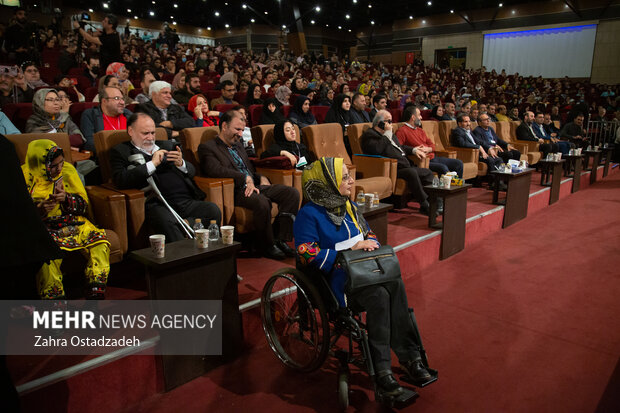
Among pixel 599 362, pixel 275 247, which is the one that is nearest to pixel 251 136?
pixel 275 247

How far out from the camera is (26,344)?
5.62 feet

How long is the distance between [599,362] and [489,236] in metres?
1.97

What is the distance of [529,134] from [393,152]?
3.39m

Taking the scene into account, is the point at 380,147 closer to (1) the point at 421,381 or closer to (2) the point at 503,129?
(1) the point at 421,381

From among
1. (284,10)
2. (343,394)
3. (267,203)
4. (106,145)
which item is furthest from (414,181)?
(284,10)

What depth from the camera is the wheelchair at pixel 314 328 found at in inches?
61.9

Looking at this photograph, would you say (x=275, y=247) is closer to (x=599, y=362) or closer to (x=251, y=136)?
(x=251, y=136)

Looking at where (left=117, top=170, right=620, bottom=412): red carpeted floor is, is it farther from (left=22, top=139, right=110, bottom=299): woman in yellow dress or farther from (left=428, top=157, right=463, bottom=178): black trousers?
(left=428, top=157, right=463, bottom=178): black trousers

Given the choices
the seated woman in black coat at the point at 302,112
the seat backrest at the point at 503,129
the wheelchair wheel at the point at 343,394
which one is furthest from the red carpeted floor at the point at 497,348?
the seat backrest at the point at 503,129

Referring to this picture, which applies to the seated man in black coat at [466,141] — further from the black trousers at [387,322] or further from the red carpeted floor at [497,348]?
the black trousers at [387,322]

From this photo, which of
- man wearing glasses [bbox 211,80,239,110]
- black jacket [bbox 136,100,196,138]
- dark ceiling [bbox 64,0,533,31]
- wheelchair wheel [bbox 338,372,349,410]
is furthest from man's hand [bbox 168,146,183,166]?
dark ceiling [bbox 64,0,533,31]

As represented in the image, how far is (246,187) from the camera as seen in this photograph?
279cm

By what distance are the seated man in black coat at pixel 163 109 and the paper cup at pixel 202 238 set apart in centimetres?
177

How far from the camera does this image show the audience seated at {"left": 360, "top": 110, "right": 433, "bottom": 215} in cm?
398
